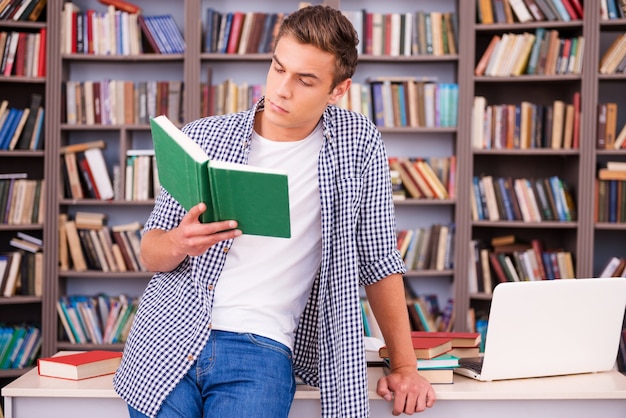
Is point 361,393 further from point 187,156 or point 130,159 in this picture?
point 130,159

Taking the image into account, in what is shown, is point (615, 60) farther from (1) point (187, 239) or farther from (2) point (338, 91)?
(1) point (187, 239)

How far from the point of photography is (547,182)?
412 cm

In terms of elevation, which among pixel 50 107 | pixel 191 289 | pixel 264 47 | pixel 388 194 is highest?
pixel 264 47

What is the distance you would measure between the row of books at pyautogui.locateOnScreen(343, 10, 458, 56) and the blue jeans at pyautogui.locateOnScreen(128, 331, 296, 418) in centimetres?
291

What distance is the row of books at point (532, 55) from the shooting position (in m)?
4.05

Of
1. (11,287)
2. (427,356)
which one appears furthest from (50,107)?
(427,356)

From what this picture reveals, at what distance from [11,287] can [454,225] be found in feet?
7.79

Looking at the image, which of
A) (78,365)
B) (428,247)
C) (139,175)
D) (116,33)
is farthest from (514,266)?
(78,365)

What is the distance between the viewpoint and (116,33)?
4.12 meters

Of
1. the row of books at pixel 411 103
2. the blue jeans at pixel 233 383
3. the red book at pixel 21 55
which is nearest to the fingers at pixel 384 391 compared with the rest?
the blue jeans at pixel 233 383

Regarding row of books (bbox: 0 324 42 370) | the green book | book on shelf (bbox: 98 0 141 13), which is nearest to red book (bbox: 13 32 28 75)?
book on shelf (bbox: 98 0 141 13)

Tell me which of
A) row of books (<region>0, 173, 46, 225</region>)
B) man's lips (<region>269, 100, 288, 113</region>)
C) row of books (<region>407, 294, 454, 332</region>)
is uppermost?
man's lips (<region>269, 100, 288, 113</region>)

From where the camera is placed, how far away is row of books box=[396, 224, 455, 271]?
416 cm

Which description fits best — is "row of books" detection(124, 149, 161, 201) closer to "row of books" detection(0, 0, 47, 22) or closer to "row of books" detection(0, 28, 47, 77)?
"row of books" detection(0, 28, 47, 77)
